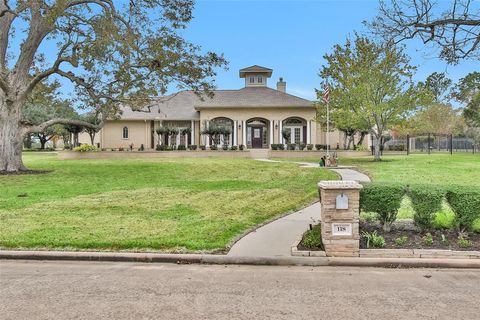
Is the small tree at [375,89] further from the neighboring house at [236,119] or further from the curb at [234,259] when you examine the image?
the curb at [234,259]

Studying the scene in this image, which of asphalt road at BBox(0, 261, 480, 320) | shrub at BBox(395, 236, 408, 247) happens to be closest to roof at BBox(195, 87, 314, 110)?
shrub at BBox(395, 236, 408, 247)

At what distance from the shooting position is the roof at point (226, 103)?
40.3 metres

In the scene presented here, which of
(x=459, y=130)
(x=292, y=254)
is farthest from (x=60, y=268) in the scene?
(x=459, y=130)

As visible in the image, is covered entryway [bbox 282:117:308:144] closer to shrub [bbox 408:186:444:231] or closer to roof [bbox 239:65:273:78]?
roof [bbox 239:65:273:78]

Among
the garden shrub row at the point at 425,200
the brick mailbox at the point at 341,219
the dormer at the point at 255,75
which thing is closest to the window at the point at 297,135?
the dormer at the point at 255,75

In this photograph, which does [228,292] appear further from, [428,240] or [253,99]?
[253,99]

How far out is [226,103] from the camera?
4081cm

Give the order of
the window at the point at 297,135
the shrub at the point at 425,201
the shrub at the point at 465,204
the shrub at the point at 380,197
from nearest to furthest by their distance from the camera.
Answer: the shrub at the point at 465,204 → the shrub at the point at 425,201 → the shrub at the point at 380,197 → the window at the point at 297,135

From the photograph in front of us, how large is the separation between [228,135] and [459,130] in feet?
135

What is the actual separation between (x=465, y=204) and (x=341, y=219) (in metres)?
2.18

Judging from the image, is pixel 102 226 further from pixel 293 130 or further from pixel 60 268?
pixel 293 130

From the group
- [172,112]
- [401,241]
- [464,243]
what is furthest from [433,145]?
[401,241]

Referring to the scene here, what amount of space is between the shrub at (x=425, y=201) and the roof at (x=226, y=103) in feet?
109

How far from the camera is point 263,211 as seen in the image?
1016 cm
